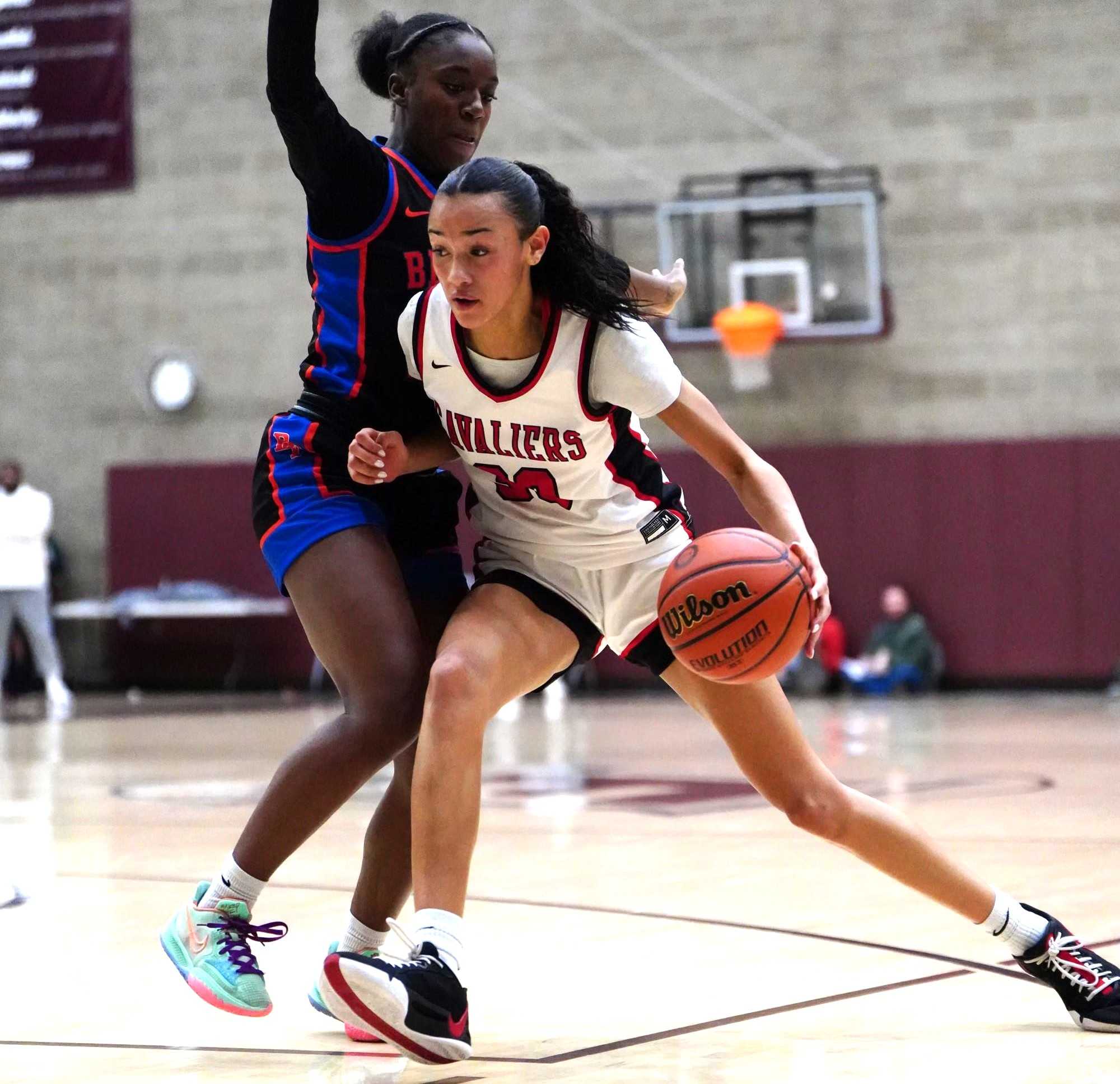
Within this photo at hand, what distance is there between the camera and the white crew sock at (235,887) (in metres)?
3.17

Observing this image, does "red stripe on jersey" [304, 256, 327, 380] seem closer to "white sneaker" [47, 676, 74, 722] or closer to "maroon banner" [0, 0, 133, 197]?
"white sneaker" [47, 676, 74, 722]

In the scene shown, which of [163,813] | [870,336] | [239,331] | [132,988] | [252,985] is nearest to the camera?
[252,985]

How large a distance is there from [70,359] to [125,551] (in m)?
1.82

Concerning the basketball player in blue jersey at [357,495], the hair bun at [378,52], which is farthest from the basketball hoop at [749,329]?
the basketball player in blue jersey at [357,495]

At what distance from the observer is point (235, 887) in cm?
317

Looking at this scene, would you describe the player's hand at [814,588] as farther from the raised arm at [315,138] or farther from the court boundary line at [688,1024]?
the raised arm at [315,138]

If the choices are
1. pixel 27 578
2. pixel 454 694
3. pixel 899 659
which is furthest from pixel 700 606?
pixel 899 659

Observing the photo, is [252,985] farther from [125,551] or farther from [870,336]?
[125,551]

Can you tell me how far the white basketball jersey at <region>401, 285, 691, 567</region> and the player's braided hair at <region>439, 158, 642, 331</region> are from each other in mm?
36

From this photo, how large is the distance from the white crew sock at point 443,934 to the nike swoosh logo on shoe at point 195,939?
1.58 feet

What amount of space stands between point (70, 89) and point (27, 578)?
Result: 196 inches

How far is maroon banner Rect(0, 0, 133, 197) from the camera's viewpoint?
15.7 meters

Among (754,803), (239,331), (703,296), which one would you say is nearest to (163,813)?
(754,803)

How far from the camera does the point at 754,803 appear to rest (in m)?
6.84
